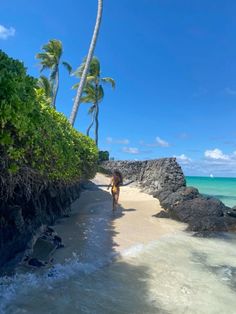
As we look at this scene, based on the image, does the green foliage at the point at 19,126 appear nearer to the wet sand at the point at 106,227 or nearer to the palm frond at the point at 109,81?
the wet sand at the point at 106,227

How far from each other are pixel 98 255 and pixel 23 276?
228 centimetres

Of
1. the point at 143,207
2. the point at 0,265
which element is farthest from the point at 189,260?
the point at 143,207

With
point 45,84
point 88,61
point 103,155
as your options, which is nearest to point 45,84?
point 45,84

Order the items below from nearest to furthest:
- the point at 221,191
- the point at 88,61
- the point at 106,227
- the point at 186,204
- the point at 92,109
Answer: the point at 106,227
the point at 186,204
the point at 88,61
the point at 92,109
the point at 221,191

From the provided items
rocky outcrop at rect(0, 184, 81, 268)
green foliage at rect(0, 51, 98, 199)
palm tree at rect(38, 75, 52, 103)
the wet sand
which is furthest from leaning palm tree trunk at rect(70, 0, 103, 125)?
palm tree at rect(38, 75, 52, 103)

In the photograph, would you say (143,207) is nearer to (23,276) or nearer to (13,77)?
(23,276)

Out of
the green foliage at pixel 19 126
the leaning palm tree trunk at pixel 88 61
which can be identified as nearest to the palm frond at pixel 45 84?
the leaning palm tree trunk at pixel 88 61

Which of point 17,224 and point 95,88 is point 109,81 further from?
point 17,224

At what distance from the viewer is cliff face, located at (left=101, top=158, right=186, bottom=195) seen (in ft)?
69.9

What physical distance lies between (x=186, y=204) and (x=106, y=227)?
15.4 ft

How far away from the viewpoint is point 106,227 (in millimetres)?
11180

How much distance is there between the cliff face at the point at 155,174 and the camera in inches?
838

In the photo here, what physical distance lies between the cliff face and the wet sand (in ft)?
11.0

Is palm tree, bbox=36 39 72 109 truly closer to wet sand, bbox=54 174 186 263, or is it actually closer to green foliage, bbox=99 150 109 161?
green foliage, bbox=99 150 109 161
